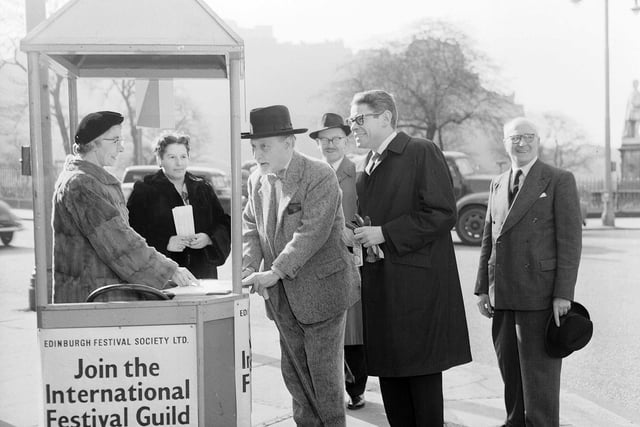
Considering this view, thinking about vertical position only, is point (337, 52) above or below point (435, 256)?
above

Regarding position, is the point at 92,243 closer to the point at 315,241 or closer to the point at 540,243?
the point at 315,241

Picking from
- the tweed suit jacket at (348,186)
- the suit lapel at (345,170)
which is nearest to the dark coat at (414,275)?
the tweed suit jacket at (348,186)

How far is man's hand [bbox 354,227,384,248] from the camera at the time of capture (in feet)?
11.5

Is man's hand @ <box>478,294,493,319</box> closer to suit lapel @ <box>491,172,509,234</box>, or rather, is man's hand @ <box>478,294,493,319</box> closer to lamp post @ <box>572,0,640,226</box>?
suit lapel @ <box>491,172,509,234</box>

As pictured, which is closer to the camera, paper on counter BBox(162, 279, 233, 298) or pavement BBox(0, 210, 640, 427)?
paper on counter BBox(162, 279, 233, 298)

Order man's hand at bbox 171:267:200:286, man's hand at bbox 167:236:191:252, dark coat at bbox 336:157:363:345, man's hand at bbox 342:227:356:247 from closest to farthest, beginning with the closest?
1. man's hand at bbox 171:267:200:286
2. man's hand at bbox 342:227:356:247
3. man's hand at bbox 167:236:191:252
4. dark coat at bbox 336:157:363:345

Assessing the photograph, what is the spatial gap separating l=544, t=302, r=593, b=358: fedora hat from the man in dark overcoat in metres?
0.52

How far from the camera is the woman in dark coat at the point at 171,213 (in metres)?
4.60

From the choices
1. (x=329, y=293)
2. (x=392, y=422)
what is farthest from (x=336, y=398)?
(x=329, y=293)

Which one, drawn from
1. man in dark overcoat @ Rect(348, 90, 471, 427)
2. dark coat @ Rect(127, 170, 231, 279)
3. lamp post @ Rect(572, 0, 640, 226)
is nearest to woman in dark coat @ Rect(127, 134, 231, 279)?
dark coat @ Rect(127, 170, 231, 279)

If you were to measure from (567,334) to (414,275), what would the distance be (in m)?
0.91

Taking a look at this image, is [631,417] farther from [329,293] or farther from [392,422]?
[329,293]

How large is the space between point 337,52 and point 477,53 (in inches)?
1421

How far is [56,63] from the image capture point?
3.66m
